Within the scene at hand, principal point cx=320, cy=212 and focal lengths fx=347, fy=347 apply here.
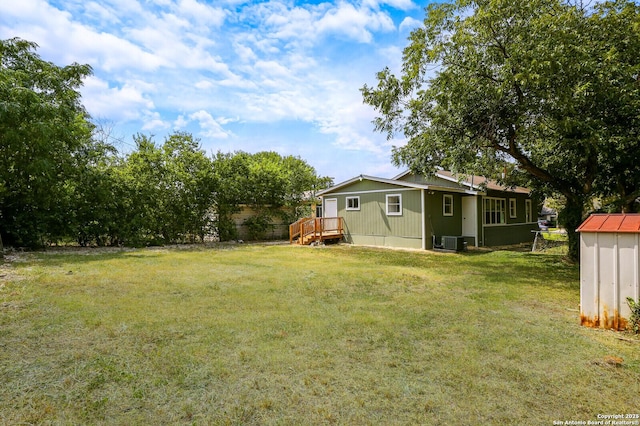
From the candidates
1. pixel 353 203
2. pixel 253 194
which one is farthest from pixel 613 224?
pixel 253 194

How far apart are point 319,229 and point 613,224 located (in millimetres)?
11874

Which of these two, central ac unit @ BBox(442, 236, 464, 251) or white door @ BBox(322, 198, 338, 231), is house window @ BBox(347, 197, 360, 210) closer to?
white door @ BBox(322, 198, 338, 231)

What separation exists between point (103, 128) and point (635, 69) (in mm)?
22020

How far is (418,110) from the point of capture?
9.54m

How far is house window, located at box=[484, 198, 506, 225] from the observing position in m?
15.3

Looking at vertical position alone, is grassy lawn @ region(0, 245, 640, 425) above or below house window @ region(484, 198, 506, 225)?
below

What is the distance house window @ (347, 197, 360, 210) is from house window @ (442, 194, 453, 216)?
3.55 metres

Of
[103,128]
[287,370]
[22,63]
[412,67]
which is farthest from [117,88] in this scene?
[287,370]

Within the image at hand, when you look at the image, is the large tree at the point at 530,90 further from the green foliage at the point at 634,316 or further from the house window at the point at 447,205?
the green foliage at the point at 634,316

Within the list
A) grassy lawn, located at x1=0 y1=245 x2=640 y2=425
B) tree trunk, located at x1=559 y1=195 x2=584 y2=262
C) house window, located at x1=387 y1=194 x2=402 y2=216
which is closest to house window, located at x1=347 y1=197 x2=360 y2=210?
house window, located at x1=387 y1=194 x2=402 y2=216

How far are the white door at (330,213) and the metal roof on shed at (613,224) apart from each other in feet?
39.0

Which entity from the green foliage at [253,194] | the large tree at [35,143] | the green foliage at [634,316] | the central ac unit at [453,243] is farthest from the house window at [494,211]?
the large tree at [35,143]

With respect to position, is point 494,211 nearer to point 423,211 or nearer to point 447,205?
point 447,205

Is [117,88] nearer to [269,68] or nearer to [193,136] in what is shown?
[193,136]
